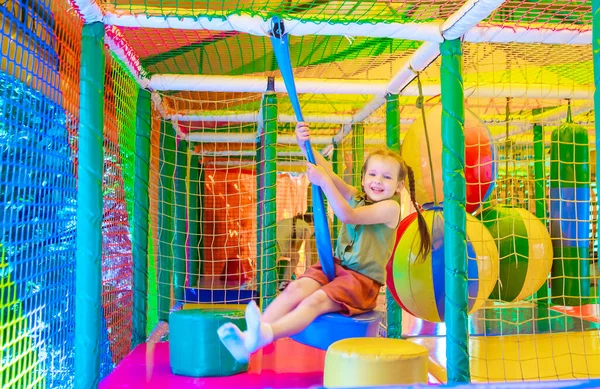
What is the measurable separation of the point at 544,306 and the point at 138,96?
4.20 m

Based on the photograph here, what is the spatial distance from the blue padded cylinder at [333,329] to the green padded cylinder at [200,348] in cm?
58

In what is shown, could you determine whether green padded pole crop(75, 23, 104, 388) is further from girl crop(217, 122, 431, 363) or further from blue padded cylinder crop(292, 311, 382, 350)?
blue padded cylinder crop(292, 311, 382, 350)

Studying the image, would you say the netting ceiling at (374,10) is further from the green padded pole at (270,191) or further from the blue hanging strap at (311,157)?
the green padded pole at (270,191)

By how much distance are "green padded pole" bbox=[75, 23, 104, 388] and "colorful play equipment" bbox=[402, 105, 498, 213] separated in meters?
1.78

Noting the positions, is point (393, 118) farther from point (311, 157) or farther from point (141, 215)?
point (141, 215)

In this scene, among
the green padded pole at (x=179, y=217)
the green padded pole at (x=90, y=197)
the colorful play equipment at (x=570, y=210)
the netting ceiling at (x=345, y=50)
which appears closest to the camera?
the green padded pole at (x=90, y=197)

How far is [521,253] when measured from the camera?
344 centimetres

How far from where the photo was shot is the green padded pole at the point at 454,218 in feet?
8.34

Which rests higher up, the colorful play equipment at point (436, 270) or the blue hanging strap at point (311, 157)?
the blue hanging strap at point (311, 157)

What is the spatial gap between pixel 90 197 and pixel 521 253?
2580mm

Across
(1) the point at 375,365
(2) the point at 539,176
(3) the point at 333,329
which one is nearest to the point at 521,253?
(3) the point at 333,329

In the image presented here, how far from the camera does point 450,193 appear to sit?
8.52ft

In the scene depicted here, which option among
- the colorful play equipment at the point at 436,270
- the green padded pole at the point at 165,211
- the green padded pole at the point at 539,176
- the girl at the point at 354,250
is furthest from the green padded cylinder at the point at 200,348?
the green padded pole at the point at 539,176

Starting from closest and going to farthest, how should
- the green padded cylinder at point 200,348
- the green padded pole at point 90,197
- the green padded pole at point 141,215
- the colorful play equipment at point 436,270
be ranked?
the green padded pole at point 90,197 < the colorful play equipment at point 436,270 < the green padded cylinder at point 200,348 < the green padded pole at point 141,215
